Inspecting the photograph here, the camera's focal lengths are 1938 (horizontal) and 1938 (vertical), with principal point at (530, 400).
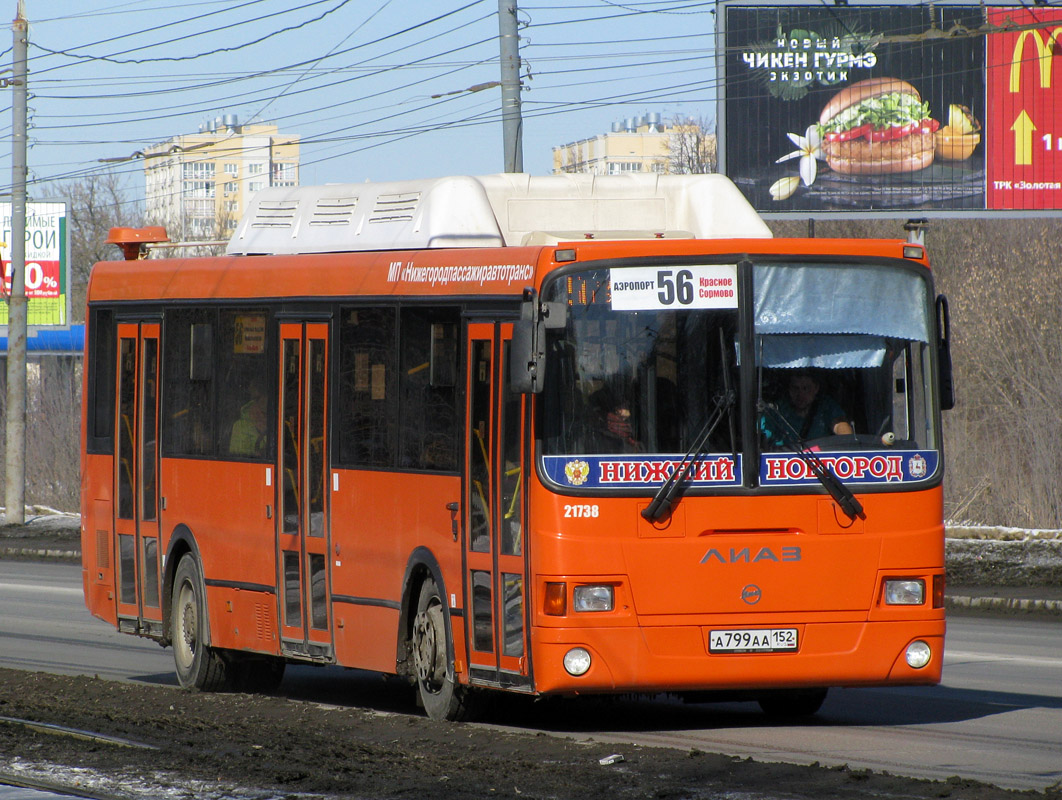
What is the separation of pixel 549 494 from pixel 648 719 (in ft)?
6.83

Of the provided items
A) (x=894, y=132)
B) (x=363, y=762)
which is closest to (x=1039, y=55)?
(x=894, y=132)

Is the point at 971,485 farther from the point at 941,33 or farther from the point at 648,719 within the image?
the point at 648,719

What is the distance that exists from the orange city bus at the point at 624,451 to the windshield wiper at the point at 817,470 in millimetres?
15

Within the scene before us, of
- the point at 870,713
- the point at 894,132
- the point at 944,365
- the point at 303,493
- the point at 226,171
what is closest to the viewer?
the point at 944,365

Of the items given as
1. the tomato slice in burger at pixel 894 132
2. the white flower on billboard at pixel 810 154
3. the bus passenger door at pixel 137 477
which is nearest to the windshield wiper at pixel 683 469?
the bus passenger door at pixel 137 477

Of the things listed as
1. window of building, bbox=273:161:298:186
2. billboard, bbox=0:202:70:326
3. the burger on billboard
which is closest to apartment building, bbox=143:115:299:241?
window of building, bbox=273:161:298:186

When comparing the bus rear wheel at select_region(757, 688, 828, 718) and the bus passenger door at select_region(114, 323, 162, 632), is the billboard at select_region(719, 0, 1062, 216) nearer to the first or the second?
the bus passenger door at select_region(114, 323, 162, 632)

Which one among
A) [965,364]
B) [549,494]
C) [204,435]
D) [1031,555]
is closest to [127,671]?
[204,435]

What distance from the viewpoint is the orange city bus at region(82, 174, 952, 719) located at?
31.5 ft

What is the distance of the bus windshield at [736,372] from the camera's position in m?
9.62

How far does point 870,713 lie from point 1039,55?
2015 centimetres

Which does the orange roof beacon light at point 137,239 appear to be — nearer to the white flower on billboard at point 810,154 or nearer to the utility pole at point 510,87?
the utility pole at point 510,87

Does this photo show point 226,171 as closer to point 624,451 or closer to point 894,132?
point 894,132

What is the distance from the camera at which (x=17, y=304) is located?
33.6 m
